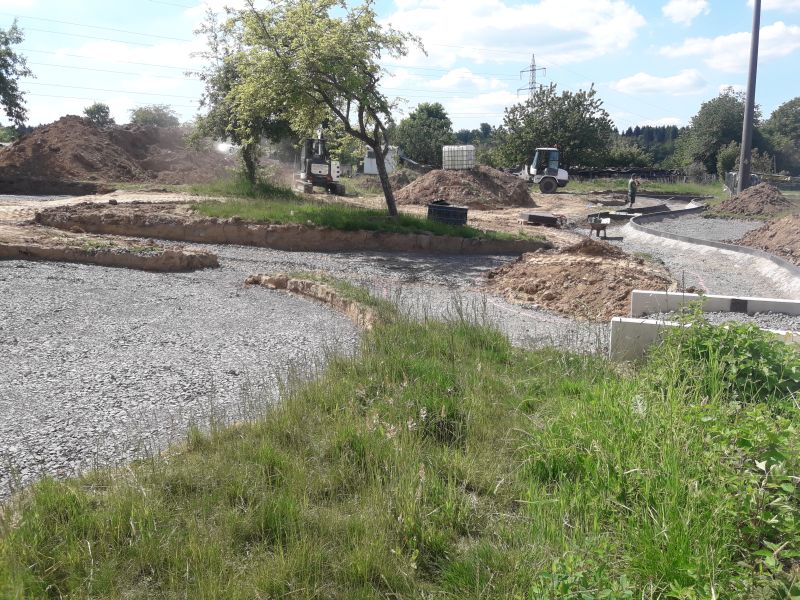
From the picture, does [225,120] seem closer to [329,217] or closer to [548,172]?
[329,217]

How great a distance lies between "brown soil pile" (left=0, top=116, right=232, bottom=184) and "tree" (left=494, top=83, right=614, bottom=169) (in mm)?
25655

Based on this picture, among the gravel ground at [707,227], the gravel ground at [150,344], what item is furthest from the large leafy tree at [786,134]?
the gravel ground at [150,344]

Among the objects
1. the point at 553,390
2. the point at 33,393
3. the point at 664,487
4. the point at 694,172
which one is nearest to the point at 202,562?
the point at 664,487

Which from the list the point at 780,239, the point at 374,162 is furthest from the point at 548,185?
the point at 780,239

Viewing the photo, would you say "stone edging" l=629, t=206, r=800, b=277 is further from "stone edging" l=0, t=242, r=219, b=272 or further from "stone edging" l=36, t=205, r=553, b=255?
"stone edging" l=0, t=242, r=219, b=272

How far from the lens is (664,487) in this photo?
3.52 m

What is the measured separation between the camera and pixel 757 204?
2686 centimetres

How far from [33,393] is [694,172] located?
174 ft

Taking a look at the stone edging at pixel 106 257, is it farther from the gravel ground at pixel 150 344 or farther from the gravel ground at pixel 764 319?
the gravel ground at pixel 764 319

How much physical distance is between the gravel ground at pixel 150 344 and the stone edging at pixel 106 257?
395 mm

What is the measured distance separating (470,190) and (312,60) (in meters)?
14.5

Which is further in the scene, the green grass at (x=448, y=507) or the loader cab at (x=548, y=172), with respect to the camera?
the loader cab at (x=548, y=172)

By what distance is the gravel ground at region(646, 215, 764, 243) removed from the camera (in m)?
21.6

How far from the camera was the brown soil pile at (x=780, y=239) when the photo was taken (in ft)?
53.4
